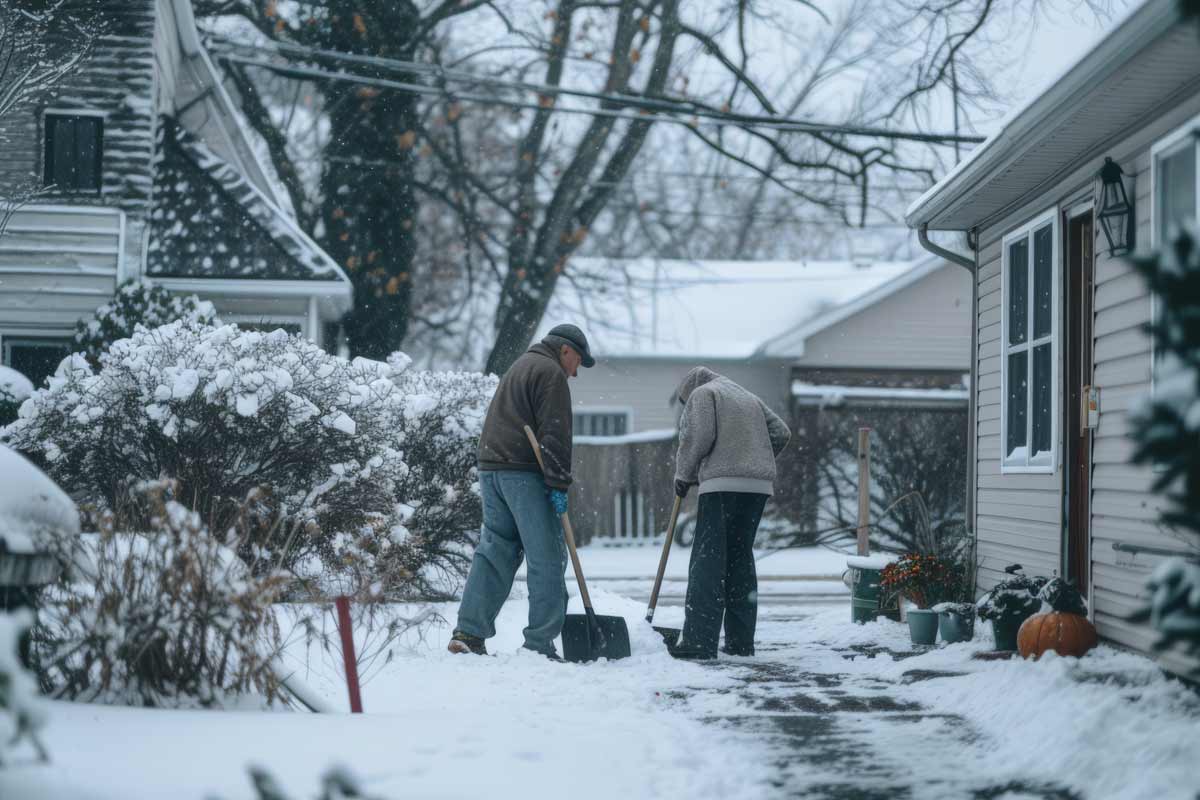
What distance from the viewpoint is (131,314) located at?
44.8 feet

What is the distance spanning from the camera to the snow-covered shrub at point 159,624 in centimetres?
500

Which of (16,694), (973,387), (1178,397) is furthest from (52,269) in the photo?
(1178,397)

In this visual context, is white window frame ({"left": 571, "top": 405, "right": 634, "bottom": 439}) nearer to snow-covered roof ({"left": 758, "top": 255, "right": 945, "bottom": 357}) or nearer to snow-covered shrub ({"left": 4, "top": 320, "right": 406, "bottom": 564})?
snow-covered roof ({"left": 758, "top": 255, "right": 945, "bottom": 357})

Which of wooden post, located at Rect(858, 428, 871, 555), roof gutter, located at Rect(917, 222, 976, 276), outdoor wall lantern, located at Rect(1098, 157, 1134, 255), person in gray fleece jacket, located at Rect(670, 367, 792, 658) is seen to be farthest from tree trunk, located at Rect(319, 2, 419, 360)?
outdoor wall lantern, located at Rect(1098, 157, 1134, 255)

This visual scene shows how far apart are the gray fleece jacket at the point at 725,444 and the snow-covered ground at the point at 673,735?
1.16 m

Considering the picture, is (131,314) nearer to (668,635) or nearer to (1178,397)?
(668,635)

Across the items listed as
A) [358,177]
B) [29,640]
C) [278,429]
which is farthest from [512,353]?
[29,640]

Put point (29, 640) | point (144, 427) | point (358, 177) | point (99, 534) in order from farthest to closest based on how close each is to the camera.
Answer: point (358, 177)
point (144, 427)
point (99, 534)
point (29, 640)

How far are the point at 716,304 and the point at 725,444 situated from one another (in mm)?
20276

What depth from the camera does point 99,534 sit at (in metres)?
5.40

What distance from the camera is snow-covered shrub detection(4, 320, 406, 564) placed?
956 cm

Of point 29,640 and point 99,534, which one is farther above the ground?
point 99,534

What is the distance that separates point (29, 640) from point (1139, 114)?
5.67 m

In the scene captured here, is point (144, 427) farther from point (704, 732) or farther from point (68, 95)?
point (68, 95)
